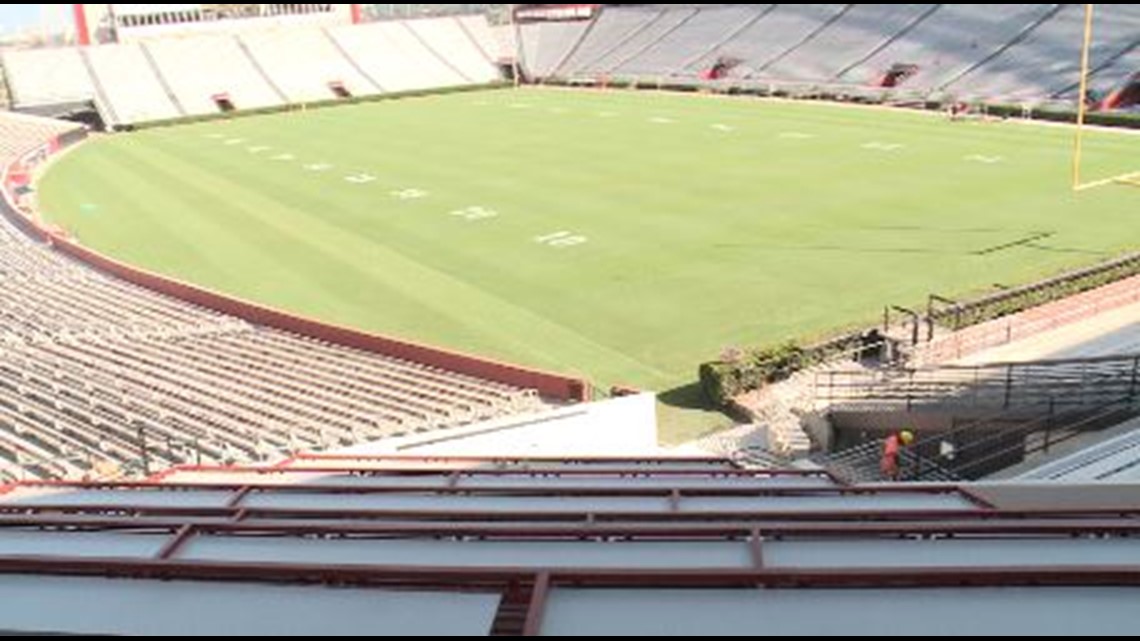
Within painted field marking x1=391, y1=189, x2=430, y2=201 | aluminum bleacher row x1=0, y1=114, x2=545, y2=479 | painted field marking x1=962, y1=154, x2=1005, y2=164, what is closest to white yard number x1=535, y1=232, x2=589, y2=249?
painted field marking x1=391, y1=189, x2=430, y2=201

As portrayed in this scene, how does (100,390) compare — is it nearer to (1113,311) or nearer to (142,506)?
(142,506)

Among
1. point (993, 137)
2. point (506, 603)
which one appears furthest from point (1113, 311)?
point (993, 137)

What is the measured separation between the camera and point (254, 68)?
7875cm

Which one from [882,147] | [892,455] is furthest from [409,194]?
[892,455]

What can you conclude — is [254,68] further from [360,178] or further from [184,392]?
[184,392]

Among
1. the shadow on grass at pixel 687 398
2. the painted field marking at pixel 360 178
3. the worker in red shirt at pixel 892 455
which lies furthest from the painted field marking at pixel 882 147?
the worker in red shirt at pixel 892 455

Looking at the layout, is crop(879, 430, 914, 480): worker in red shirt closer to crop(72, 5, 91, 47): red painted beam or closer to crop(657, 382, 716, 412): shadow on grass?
crop(657, 382, 716, 412): shadow on grass

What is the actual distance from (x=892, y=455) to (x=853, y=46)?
188 feet

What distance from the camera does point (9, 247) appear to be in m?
31.5

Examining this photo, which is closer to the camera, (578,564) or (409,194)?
(578,564)

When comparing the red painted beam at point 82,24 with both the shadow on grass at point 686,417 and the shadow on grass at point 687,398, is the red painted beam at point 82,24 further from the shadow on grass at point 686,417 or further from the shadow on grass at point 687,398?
the shadow on grass at point 686,417

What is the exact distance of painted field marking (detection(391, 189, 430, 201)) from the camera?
1471 inches

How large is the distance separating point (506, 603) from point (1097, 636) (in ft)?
8.18

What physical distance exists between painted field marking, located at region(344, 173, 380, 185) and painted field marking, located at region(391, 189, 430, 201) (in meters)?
2.56
